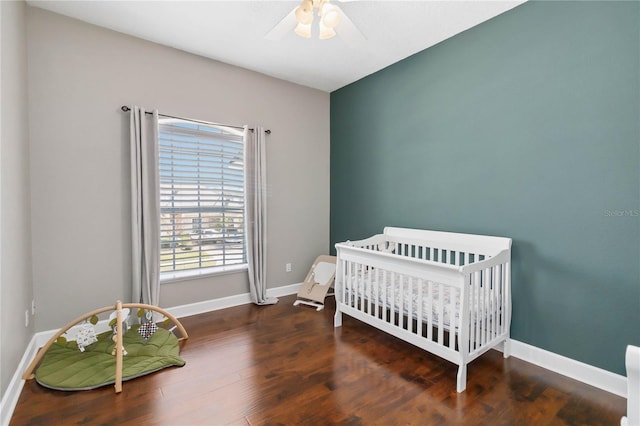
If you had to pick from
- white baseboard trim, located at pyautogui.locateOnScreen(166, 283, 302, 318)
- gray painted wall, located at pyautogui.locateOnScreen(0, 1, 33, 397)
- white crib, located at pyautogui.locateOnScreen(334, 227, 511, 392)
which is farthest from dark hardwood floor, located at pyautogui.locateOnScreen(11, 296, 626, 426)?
white baseboard trim, located at pyautogui.locateOnScreen(166, 283, 302, 318)

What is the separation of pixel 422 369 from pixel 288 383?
924 millimetres

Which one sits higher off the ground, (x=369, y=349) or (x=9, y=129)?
(x=9, y=129)

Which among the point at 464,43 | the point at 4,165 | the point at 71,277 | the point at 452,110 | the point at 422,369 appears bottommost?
the point at 422,369

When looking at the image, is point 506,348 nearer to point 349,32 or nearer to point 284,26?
point 349,32

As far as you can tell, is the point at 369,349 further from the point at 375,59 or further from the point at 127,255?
the point at 375,59

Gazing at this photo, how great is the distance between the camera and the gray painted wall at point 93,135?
7.76ft

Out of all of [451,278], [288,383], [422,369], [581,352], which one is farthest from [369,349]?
[581,352]

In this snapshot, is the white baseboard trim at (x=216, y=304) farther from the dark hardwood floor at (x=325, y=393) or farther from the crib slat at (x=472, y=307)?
the crib slat at (x=472, y=307)

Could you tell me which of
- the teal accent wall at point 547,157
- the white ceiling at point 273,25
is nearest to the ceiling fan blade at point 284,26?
the white ceiling at point 273,25

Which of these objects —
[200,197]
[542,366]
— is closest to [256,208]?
[200,197]

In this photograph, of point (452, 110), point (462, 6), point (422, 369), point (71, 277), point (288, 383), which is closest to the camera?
point (288, 383)

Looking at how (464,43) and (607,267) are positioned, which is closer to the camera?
(607,267)

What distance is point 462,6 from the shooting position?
2260 millimetres

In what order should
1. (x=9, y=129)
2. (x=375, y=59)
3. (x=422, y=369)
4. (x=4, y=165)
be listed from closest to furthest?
1. (x=4, y=165)
2. (x=9, y=129)
3. (x=422, y=369)
4. (x=375, y=59)
